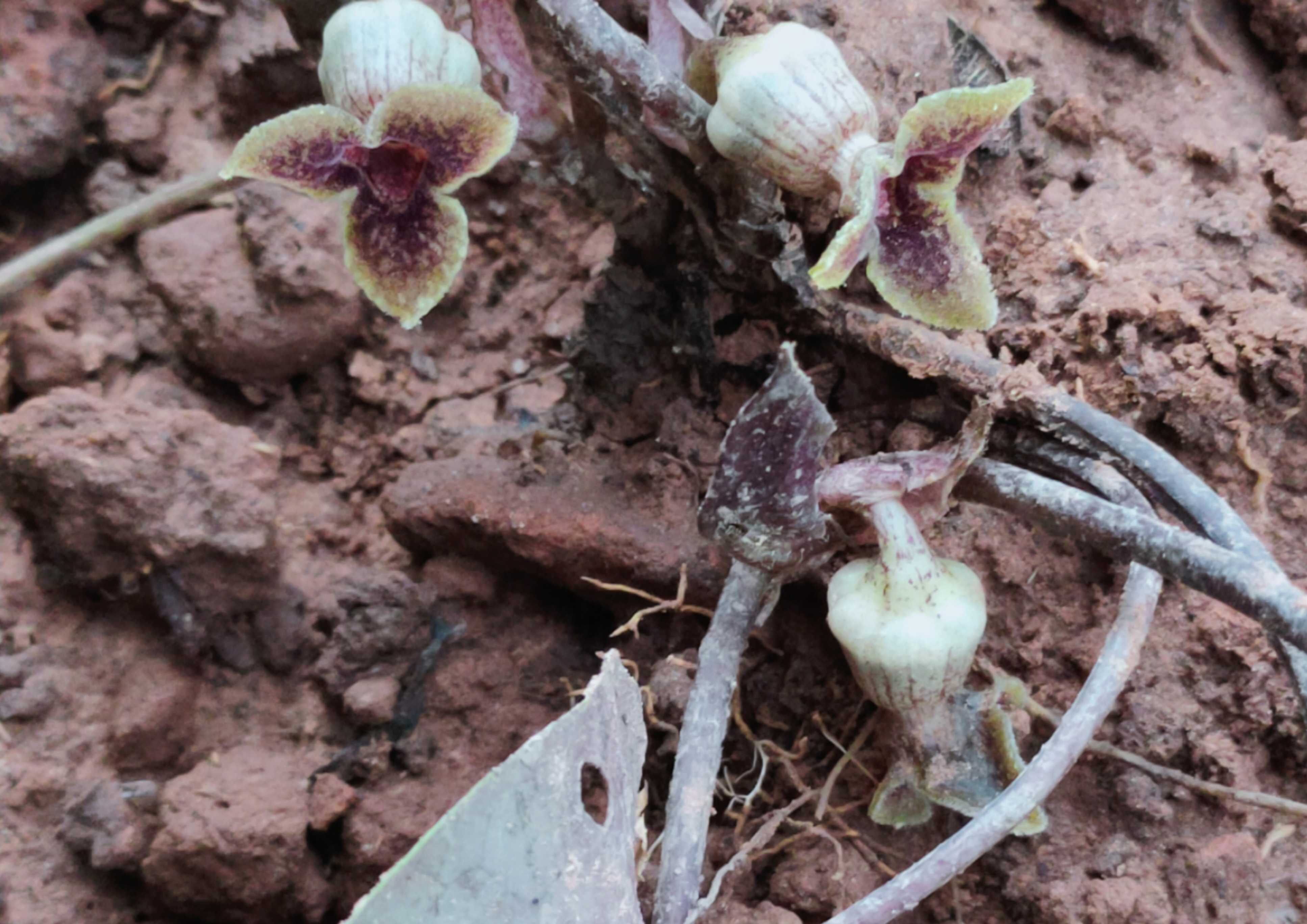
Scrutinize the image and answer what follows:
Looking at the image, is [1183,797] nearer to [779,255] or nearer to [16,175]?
[779,255]

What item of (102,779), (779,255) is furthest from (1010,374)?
(102,779)

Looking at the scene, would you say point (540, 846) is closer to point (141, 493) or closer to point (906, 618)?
→ point (906, 618)

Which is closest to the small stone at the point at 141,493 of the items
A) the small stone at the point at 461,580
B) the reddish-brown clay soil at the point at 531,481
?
the reddish-brown clay soil at the point at 531,481

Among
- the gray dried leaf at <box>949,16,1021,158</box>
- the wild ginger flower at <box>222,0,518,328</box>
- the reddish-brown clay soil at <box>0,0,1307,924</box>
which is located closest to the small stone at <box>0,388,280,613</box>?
the reddish-brown clay soil at <box>0,0,1307,924</box>

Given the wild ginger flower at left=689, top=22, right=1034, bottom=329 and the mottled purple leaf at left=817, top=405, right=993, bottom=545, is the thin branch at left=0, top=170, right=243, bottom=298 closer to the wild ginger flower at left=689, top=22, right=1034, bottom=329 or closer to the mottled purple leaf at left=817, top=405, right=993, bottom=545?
the wild ginger flower at left=689, top=22, right=1034, bottom=329

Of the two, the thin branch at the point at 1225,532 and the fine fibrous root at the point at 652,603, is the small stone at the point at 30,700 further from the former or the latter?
the thin branch at the point at 1225,532

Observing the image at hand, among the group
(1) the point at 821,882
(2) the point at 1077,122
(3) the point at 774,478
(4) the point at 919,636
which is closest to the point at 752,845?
(1) the point at 821,882

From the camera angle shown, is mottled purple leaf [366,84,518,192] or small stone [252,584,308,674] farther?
small stone [252,584,308,674]
